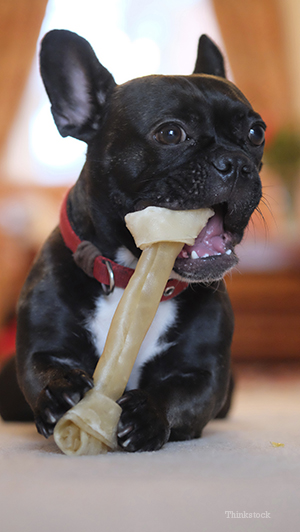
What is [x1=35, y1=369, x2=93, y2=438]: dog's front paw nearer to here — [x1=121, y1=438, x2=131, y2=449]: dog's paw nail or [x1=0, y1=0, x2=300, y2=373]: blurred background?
[x1=121, y1=438, x2=131, y2=449]: dog's paw nail

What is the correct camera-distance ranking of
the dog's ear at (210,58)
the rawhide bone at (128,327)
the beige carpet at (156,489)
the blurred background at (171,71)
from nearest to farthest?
the beige carpet at (156,489), the rawhide bone at (128,327), the dog's ear at (210,58), the blurred background at (171,71)

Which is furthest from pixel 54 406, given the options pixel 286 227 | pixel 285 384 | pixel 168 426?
pixel 286 227

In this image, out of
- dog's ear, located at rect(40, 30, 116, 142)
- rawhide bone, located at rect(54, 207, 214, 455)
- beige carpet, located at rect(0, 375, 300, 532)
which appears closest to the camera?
beige carpet, located at rect(0, 375, 300, 532)

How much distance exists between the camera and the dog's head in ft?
3.93

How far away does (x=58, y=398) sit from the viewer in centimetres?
103

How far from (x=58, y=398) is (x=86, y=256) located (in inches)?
15.4

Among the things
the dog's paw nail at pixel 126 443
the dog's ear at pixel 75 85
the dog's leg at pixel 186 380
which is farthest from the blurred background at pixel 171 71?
the dog's paw nail at pixel 126 443

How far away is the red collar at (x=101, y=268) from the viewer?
4.27 feet

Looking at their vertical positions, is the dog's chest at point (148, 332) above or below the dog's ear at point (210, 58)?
below

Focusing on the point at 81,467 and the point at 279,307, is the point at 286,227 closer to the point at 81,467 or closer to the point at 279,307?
the point at 279,307

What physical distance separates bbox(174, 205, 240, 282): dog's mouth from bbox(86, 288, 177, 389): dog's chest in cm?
20

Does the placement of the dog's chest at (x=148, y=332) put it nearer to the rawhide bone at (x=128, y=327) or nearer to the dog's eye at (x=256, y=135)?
the rawhide bone at (x=128, y=327)

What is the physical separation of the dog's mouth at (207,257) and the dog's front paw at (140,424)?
0.29 meters

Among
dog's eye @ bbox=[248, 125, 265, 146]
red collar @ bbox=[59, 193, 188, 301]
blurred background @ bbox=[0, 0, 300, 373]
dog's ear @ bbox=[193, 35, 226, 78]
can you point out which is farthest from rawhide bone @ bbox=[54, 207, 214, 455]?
blurred background @ bbox=[0, 0, 300, 373]
